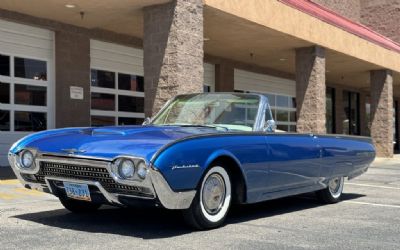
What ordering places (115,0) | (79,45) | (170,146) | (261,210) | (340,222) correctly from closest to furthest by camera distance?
(170,146)
(340,222)
(261,210)
(115,0)
(79,45)

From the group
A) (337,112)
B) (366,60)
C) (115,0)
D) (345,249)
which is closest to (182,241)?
(345,249)

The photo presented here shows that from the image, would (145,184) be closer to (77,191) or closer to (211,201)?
(77,191)

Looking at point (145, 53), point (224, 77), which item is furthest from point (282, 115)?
point (145, 53)

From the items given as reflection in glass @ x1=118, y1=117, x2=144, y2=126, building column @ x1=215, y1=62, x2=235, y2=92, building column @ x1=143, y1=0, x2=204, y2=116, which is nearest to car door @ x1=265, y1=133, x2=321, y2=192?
building column @ x1=143, y1=0, x2=204, y2=116

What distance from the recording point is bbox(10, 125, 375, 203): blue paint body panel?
525cm

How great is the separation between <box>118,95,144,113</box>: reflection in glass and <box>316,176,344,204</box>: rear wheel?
886 cm

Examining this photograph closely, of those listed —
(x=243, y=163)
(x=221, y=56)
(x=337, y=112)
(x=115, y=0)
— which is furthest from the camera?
(x=337, y=112)

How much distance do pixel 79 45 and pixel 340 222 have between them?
9.84 m

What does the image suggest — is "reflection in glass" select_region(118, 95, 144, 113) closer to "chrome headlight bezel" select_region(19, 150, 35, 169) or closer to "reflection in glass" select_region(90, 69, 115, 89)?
"reflection in glass" select_region(90, 69, 115, 89)

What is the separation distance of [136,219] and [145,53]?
652 centimetres

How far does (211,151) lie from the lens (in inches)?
223

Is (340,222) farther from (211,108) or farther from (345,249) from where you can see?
(211,108)

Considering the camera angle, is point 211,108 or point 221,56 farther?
point 221,56

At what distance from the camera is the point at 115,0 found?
39.0 ft
